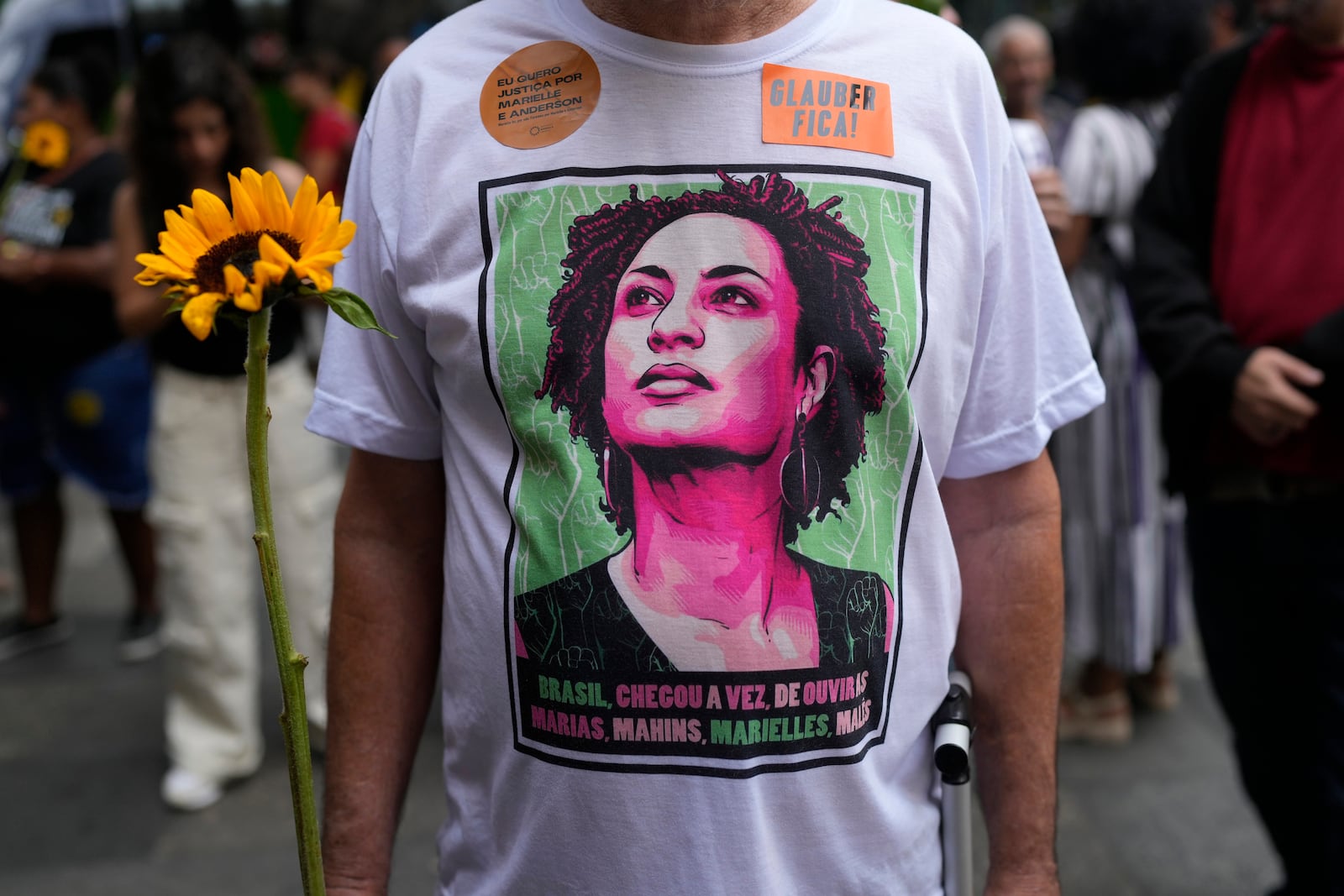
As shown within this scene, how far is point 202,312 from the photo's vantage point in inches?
34.9

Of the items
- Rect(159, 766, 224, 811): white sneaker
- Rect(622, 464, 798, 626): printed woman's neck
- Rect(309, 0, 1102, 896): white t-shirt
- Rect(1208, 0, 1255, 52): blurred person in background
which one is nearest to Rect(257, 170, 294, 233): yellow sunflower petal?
Rect(309, 0, 1102, 896): white t-shirt

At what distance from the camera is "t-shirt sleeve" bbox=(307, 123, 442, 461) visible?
4.45 feet

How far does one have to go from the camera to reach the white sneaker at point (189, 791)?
3.78m

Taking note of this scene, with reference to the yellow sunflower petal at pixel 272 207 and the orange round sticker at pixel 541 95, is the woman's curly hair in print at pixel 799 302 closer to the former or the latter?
the orange round sticker at pixel 541 95

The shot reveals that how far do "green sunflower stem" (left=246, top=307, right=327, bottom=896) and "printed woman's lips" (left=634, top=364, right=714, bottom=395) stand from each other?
1.27 ft

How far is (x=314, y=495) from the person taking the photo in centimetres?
386

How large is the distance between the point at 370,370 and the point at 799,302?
0.49m

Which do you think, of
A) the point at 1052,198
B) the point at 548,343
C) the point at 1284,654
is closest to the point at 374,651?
the point at 548,343

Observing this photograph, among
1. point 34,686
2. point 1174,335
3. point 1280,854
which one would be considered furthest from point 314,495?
point 1280,854

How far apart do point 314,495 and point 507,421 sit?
2.75 metres

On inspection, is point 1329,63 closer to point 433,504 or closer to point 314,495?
point 433,504

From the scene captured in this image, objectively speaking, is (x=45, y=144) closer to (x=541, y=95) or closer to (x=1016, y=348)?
(x=541, y=95)

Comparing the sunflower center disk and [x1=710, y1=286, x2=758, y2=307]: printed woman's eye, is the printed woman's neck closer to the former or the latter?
[x1=710, y1=286, x2=758, y2=307]: printed woman's eye

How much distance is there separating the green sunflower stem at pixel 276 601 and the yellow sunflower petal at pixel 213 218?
7cm
